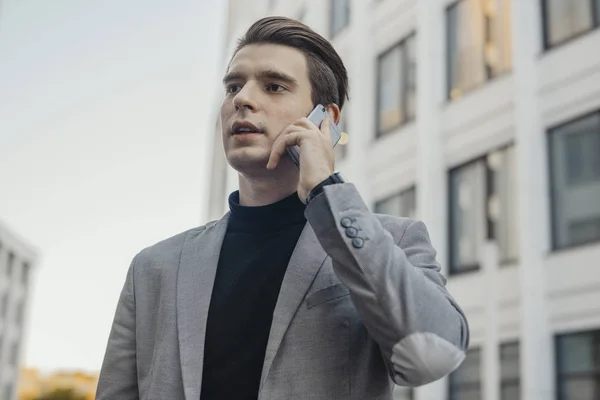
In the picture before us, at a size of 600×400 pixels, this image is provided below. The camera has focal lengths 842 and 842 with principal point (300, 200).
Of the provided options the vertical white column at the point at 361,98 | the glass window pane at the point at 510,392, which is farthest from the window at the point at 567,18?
the glass window pane at the point at 510,392

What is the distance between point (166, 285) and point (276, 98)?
1.67ft

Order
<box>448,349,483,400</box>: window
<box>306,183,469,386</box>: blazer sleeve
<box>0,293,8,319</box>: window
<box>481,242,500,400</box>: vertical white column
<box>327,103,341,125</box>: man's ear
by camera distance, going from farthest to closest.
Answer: <box>0,293,8,319</box>: window
<box>448,349,483,400</box>: window
<box>481,242,500,400</box>: vertical white column
<box>327,103,341,125</box>: man's ear
<box>306,183,469,386</box>: blazer sleeve

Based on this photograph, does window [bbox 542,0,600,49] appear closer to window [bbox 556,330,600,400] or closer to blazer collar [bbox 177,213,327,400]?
window [bbox 556,330,600,400]

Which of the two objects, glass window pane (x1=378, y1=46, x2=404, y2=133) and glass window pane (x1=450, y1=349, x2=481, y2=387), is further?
glass window pane (x1=378, y1=46, x2=404, y2=133)

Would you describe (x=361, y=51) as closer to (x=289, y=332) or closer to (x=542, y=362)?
(x=542, y=362)

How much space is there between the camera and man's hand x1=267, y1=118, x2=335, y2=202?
1751 mm

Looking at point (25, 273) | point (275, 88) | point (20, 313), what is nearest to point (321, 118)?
point (275, 88)

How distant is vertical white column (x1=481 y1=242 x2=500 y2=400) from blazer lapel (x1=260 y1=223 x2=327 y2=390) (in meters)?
10.2

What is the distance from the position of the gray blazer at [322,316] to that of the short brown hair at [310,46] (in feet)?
1.25

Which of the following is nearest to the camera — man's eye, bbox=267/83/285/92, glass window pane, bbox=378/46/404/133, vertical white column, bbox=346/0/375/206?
man's eye, bbox=267/83/285/92

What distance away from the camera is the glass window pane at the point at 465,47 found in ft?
43.6

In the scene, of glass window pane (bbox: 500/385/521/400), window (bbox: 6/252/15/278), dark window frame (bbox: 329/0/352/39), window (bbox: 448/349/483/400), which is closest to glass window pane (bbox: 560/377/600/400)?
glass window pane (bbox: 500/385/521/400)

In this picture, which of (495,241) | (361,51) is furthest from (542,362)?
(361,51)

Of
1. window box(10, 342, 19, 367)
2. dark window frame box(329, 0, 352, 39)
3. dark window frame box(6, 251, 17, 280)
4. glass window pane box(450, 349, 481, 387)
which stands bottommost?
glass window pane box(450, 349, 481, 387)
